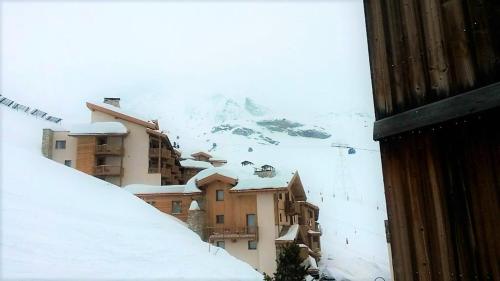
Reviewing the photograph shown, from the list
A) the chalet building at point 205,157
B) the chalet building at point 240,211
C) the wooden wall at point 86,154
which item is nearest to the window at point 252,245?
the chalet building at point 240,211

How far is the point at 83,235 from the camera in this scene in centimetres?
1756

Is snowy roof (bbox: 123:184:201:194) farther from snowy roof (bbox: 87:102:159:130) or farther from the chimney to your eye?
the chimney

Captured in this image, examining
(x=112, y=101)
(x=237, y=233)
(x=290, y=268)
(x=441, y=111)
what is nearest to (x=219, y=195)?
(x=237, y=233)

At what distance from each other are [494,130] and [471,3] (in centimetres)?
129

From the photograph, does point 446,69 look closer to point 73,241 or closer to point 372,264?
point 73,241

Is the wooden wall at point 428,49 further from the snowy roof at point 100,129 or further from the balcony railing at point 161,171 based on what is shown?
the snowy roof at point 100,129

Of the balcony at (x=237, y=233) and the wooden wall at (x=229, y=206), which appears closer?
the balcony at (x=237, y=233)

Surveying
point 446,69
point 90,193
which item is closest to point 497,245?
point 446,69

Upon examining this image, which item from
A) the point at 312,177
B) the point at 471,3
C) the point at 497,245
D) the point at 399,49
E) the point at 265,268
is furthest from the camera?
the point at 312,177

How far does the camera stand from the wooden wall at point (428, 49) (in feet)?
12.5

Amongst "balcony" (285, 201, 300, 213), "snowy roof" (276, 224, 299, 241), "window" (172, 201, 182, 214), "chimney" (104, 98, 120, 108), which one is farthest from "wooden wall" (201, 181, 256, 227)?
"chimney" (104, 98, 120, 108)

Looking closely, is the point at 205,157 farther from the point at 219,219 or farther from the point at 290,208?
the point at 290,208

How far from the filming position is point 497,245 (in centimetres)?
349

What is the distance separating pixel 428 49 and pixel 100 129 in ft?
177
